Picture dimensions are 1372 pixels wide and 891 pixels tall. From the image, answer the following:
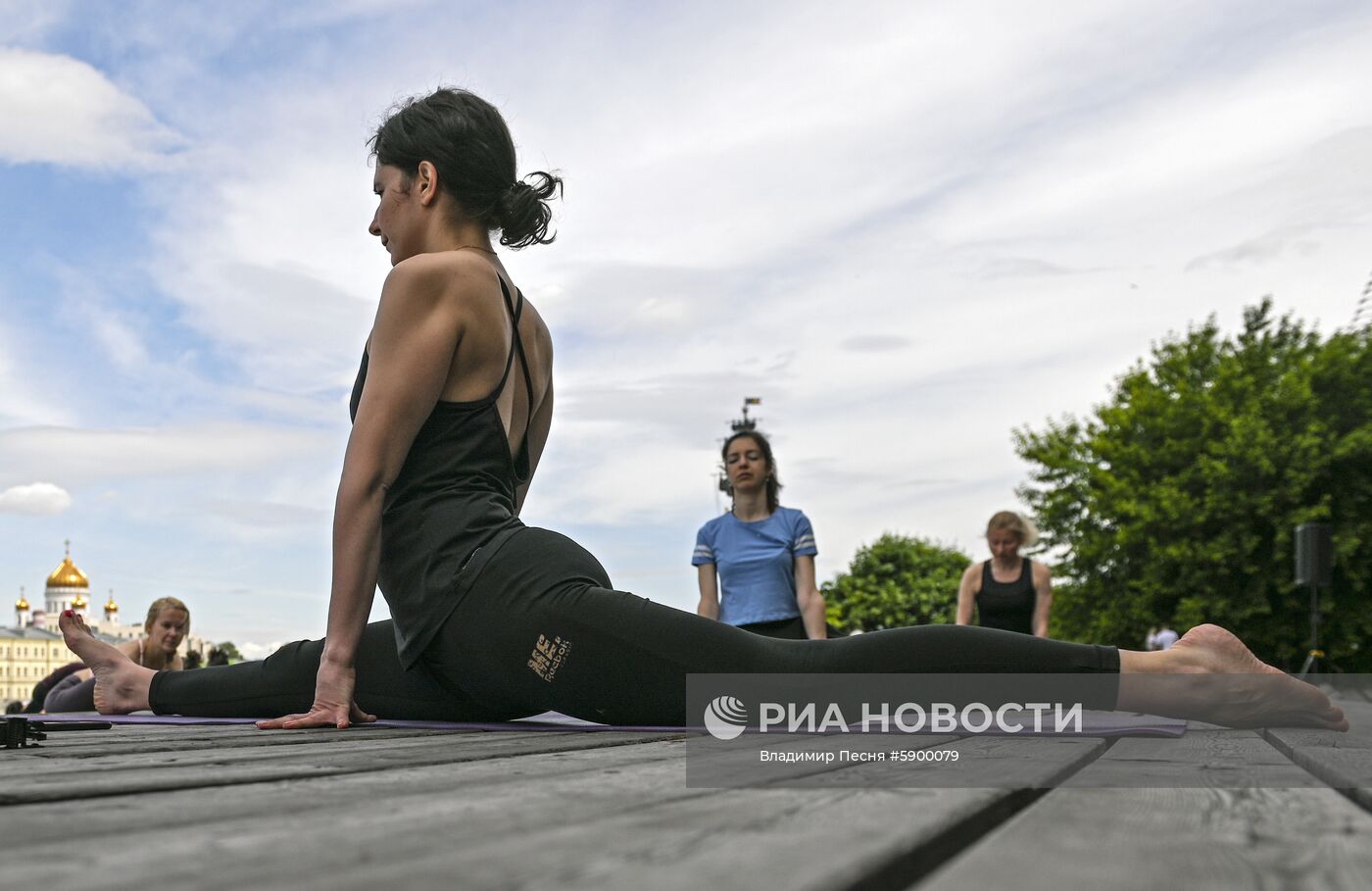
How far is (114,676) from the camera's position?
393cm

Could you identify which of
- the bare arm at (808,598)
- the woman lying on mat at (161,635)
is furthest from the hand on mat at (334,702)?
the woman lying on mat at (161,635)

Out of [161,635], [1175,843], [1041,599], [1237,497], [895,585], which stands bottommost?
[1175,843]

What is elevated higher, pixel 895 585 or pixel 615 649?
pixel 895 585

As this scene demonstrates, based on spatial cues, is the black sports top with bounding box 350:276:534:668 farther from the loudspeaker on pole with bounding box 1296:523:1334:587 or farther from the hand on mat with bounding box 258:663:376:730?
the loudspeaker on pole with bounding box 1296:523:1334:587

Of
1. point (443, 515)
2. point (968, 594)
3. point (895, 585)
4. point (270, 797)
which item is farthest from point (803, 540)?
point (895, 585)

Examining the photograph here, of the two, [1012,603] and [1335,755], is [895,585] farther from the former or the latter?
[1335,755]

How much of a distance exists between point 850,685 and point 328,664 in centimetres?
125

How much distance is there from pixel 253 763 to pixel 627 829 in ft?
3.05

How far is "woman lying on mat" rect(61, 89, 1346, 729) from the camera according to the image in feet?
9.39

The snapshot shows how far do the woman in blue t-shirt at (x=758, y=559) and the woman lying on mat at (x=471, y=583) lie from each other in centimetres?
369

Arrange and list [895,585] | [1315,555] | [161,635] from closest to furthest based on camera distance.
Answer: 1. [161,635]
2. [1315,555]
3. [895,585]

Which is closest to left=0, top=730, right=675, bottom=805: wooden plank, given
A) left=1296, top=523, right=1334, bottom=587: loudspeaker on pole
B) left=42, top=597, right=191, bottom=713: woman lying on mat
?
left=42, top=597, right=191, bottom=713: woman lying on mat

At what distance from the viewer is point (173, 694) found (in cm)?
384

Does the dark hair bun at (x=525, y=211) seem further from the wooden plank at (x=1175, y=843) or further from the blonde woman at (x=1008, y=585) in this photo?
the blonde woman at (x=1008, y=585)
